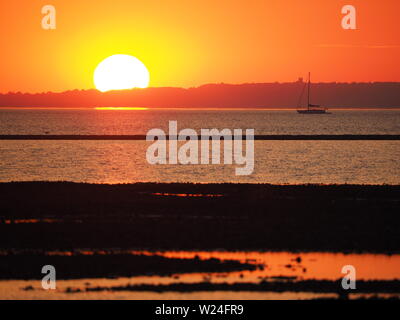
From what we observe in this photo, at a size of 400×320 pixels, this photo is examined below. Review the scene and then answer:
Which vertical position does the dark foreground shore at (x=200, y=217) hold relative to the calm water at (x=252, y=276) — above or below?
below

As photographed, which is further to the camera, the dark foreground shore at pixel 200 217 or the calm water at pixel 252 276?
the dark foreground shore at pixel 200 217

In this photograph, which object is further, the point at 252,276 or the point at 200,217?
the point at 200,217

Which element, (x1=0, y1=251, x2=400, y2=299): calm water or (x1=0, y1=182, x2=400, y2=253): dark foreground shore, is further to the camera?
(x1=0, y1=182, x2=400, y2=253): dark foreground shore

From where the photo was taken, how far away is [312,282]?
14992 mm

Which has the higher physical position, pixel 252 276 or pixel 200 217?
pixel 252 276

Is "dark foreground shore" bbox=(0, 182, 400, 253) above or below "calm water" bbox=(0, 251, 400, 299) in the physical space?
below

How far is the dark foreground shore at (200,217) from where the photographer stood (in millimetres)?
19219

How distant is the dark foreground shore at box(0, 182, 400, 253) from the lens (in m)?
19.2

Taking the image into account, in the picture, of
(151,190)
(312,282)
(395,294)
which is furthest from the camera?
(151,190)

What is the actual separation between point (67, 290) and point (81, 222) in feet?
27.3

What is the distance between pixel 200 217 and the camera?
2377 centimetres
